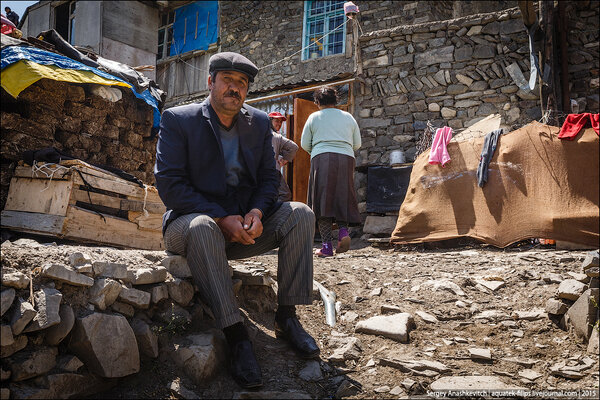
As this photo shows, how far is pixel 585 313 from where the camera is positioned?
2.74 meters

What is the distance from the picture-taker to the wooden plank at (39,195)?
446cm

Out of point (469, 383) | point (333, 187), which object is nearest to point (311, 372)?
point (469, 383)

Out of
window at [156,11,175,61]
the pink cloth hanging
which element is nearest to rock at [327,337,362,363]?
the pink cloth hanging

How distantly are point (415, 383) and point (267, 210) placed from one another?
3.94 feet

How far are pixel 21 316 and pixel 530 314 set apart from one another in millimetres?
2859

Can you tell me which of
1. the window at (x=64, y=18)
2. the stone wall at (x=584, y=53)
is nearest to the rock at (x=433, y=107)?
the stone wall at (x=584, y=53)

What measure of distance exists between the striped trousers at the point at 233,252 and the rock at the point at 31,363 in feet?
2.39

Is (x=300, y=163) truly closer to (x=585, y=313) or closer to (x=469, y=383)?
(x=585, y=313)

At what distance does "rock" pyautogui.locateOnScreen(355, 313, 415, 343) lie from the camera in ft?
9.50

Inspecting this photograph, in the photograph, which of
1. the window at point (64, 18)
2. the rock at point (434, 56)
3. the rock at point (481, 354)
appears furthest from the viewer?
the window at point (64, 18)

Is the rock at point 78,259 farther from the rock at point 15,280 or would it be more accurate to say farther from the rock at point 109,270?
the rock at point 15,280

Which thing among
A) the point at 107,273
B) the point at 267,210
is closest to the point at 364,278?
the point at 267,210

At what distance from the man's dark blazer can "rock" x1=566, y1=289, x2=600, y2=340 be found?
72.7 inches

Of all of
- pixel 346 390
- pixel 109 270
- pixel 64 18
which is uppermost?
pixel 64 18
